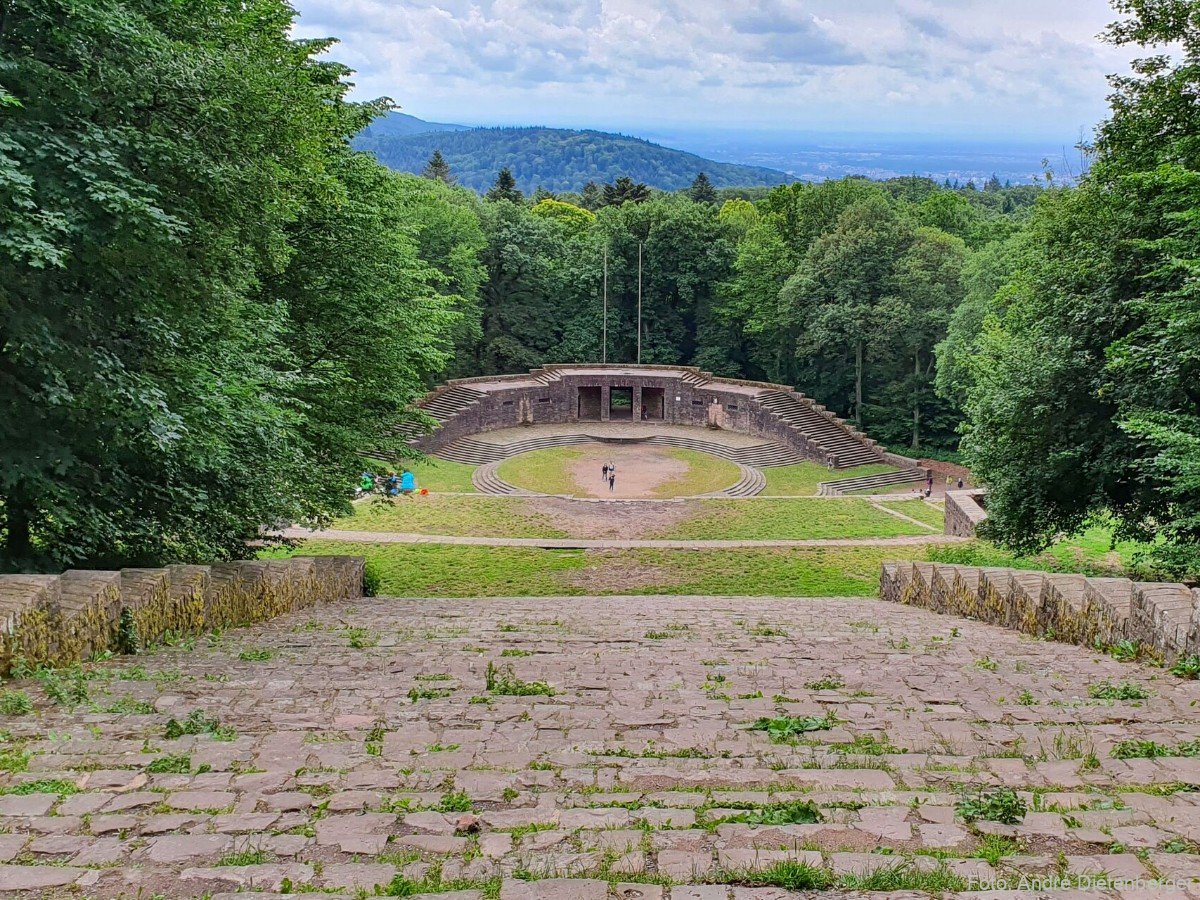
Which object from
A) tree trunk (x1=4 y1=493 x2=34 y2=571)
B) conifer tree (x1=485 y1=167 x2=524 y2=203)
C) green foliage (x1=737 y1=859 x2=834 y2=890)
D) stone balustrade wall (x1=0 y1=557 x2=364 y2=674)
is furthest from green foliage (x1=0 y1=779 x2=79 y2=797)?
conifer tree (x1=485 y1=167 x2=524 y2=203)

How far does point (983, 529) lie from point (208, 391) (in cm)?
1373

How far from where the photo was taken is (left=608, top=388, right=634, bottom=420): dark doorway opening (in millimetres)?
47250

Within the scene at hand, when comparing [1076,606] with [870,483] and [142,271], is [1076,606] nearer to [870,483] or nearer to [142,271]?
[142,271]

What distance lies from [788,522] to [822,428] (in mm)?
14318

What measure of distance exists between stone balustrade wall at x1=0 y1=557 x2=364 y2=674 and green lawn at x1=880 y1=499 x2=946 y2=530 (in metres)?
22.4

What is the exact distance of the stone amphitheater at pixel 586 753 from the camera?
138 inches

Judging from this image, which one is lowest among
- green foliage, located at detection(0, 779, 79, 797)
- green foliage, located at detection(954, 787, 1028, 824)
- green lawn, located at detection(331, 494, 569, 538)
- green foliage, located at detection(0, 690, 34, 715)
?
green lawn, located at detection(331, 494, 569, 538)

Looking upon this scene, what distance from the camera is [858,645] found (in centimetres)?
908

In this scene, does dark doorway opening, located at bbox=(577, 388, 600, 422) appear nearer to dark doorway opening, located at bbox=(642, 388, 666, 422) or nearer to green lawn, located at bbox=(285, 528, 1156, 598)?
dark doorway opening, located at bbox=(642, 388, 666, 422)

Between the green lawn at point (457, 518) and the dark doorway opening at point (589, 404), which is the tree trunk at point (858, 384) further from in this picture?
the green lawn at point (457, 518)

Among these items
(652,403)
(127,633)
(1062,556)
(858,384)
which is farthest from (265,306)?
(652,403)

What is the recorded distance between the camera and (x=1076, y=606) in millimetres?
9211

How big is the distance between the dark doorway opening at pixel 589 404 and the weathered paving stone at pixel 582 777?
39.1 m

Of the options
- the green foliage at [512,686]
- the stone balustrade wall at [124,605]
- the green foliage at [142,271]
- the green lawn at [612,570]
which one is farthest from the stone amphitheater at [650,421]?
the green foliage at [512,686]
